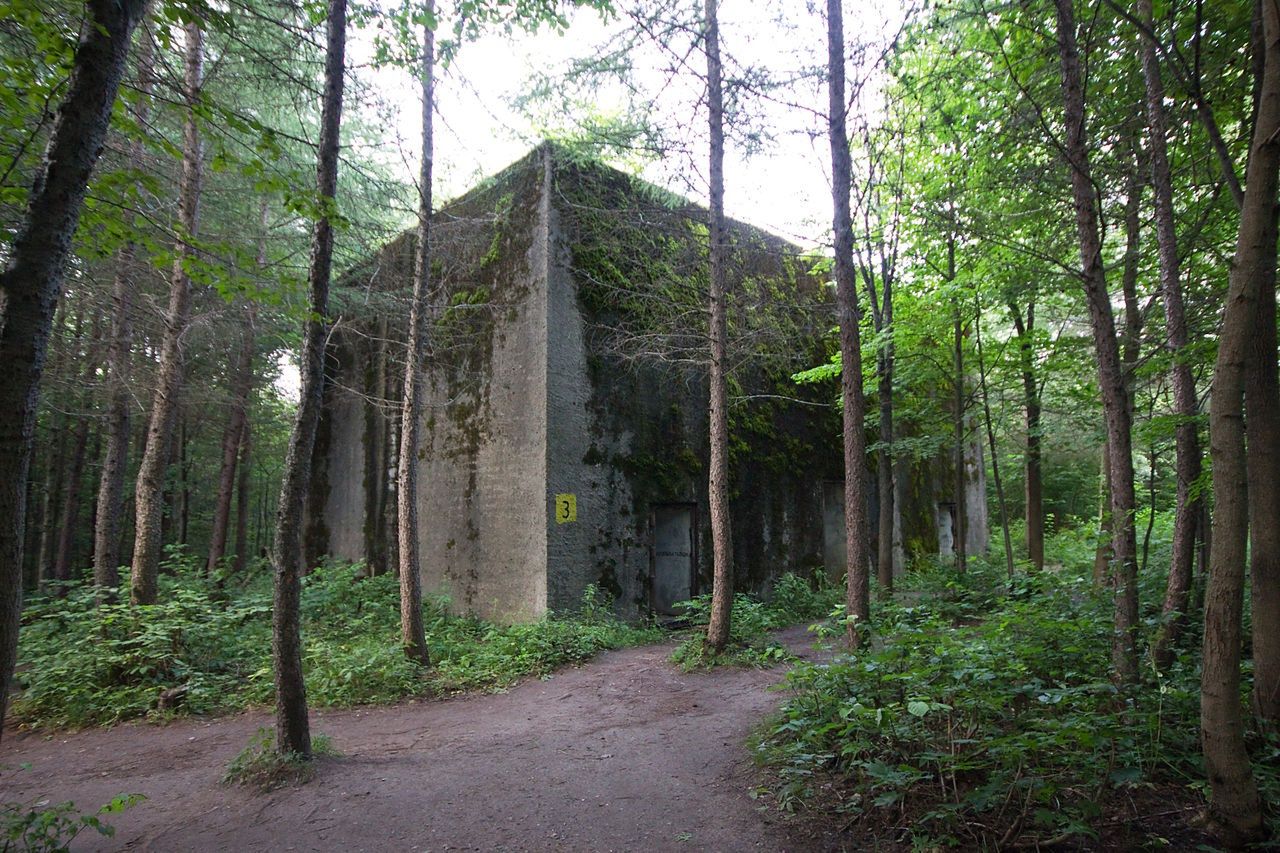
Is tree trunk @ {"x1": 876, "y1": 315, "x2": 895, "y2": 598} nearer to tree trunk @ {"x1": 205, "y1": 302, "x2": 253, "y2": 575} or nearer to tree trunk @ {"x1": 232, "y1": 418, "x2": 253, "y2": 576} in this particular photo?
tree trunk @ {"x1": 205, "y1": 302, "x2": 253, "y2": 575}

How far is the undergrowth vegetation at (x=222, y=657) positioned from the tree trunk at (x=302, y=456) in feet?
8.25

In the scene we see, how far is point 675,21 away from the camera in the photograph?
7699mm

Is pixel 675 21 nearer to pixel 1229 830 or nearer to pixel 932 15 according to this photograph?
pixel 932 15

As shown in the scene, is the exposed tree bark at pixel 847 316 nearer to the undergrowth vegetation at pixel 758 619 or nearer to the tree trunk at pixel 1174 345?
the undergrowth vegetation at pixel 758 619

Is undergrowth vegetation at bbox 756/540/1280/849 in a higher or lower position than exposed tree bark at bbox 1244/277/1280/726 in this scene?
lower

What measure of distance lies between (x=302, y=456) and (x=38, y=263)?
2529 millimetres

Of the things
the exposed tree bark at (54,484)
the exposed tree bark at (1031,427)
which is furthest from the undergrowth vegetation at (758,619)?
the exposed tree bark at (54,484)

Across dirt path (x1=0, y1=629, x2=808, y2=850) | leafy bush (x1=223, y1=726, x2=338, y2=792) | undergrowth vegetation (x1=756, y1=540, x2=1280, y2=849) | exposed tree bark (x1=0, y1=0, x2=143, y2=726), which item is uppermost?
exposed tree bark (x1=0, y1=0, x2=143, y2=726)

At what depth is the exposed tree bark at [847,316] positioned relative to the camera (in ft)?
22.8

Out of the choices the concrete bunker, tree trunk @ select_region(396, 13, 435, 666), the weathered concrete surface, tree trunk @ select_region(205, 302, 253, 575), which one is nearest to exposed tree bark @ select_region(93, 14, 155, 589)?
the concrete bunker

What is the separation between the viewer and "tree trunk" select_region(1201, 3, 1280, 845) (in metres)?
3.22

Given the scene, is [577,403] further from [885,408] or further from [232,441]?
[232,441]

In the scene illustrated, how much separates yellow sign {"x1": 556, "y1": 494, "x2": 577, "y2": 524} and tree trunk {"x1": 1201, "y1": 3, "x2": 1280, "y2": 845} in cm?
770

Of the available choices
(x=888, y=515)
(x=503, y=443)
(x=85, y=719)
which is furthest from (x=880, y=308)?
(x=85, y=719)
